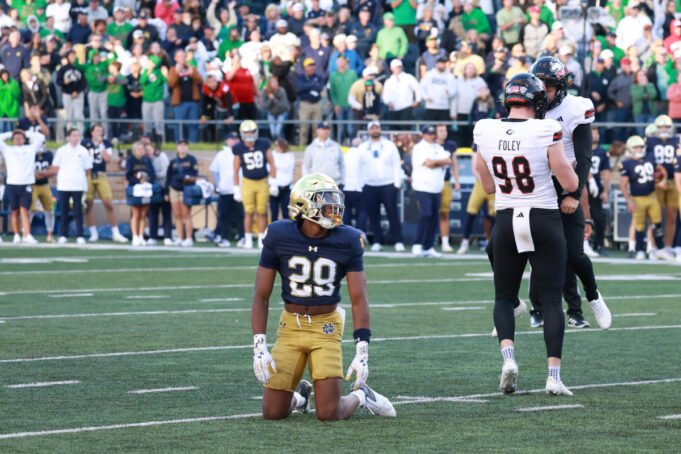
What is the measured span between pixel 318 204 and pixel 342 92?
58.3 ft

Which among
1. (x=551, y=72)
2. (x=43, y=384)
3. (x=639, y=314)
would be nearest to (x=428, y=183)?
(x=639, y=314)

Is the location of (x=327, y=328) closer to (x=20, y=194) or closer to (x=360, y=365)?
(x=360, y=365)

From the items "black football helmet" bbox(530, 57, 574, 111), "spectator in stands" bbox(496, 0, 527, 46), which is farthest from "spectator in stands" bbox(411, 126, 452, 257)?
"black football helmet" bbox(530, 57, 574, 111)

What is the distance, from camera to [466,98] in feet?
78.5

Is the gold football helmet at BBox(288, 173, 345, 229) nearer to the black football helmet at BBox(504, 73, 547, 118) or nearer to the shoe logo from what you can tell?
the shoe logo

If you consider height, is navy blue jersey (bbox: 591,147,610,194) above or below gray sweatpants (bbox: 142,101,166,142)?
below

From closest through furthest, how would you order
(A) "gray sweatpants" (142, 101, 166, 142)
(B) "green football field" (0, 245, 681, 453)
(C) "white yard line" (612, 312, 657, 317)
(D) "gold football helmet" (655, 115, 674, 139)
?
(B) "green football field" (0, 245, 681, 453), (C) "white yard line" (612, 312, 657, 317), (D) "gold football helmet" (655, 115, 674, 139), (A) "gray sweatpants" (142, 101, 166, 142)

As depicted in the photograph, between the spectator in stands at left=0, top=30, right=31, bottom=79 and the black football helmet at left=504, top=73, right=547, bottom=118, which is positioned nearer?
the black football helmet at left=504, top=73, right=547, bottom=118

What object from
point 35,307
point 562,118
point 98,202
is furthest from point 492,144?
point 98,202

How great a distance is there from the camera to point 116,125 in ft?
85.7

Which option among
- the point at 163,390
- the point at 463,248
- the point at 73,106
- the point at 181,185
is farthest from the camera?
the point at 73,106

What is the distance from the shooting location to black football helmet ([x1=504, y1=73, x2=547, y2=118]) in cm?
817

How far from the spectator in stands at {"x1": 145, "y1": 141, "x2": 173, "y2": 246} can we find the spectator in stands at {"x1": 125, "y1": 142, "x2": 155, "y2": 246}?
15cm

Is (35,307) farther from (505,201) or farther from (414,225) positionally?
(414,225)
